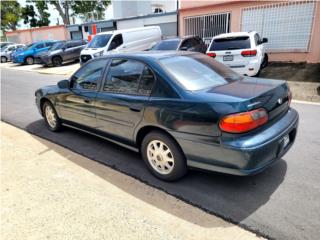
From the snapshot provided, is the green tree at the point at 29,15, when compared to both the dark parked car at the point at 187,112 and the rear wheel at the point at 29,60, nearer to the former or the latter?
the rear wheel at the point at 29,60

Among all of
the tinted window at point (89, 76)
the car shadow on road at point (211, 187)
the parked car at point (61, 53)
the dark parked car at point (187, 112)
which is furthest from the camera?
the parked car at point (61, 53)

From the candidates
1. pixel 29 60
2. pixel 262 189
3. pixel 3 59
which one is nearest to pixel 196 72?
pixel 262 189

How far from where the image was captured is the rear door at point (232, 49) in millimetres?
8203

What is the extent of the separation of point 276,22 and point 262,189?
35.9 ft

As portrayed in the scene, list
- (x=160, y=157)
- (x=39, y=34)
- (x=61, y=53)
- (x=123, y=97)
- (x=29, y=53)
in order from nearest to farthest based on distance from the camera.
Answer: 1. (x=160, y=157)
2. (x=123, y=97)
3. (x=61, y=53)
4. (x=29, y=53)
5. (x=39, y=34)

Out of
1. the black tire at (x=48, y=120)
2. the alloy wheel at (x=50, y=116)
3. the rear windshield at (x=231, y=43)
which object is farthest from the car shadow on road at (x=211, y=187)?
the rear windshield at (x=231, y=43)

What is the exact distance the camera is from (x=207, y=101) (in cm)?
271

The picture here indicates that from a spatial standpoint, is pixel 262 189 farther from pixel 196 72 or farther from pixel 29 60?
pixel 29 60

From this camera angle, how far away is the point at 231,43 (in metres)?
8.48

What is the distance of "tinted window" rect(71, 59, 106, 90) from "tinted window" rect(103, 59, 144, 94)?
265mm

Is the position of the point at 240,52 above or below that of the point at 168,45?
below

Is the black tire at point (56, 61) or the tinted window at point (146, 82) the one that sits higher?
the tinted window at point (146, 82)

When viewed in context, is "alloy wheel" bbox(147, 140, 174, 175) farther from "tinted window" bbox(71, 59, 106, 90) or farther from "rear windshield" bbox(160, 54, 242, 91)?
"tinted window" bbox(71, 59, 106, 90)

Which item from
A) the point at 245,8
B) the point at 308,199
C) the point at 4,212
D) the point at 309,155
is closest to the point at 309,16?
the point at 245,8
